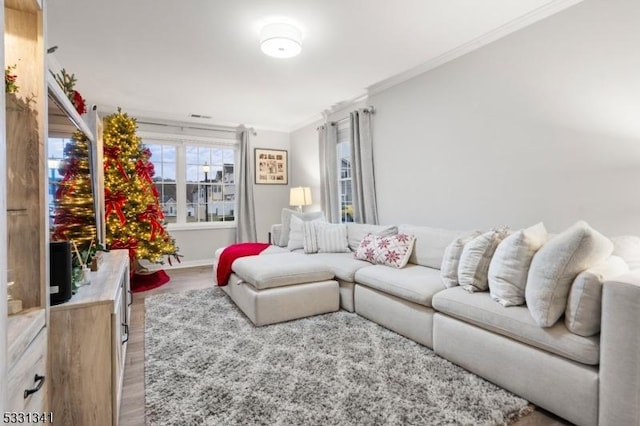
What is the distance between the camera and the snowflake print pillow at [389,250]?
122 inches

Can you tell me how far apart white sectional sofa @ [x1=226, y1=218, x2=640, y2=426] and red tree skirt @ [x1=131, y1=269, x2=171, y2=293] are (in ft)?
9.17

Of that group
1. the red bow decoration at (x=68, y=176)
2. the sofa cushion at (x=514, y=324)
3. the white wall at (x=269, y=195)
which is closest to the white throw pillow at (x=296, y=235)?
the white wall at (x=269, y=195)

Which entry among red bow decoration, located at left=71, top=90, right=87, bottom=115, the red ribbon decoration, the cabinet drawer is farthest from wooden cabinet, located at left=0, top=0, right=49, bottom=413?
the red ribbon decoration

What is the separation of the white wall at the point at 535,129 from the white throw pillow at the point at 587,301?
86 cm

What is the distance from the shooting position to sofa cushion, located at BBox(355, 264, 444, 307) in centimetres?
245

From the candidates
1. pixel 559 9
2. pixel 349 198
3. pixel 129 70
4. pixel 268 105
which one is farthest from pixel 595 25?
pixel 129 70

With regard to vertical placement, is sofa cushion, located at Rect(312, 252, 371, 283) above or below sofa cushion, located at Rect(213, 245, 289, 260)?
below

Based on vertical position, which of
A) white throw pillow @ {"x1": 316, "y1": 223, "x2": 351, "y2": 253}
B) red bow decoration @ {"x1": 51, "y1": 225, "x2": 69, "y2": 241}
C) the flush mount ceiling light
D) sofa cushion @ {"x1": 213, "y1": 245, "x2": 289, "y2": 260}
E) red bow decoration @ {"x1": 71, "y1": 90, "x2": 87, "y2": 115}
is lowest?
sofa cushion @ {"x1": 213, "y1": 245, "x2": 289, "y2": 260}

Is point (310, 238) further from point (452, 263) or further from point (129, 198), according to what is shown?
point (129, 198)

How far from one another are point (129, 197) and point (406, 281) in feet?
11.9

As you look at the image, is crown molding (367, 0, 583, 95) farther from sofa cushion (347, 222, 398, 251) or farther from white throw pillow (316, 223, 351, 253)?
white throw pillow (316, 223, 351, 253)

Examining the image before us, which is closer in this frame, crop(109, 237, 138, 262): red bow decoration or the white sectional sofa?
the white sectional sofa

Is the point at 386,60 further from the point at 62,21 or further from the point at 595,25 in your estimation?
the point at 62,21

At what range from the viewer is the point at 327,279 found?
10.6 feet
